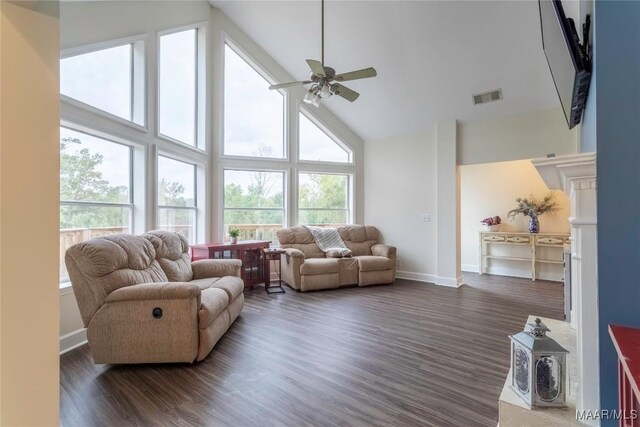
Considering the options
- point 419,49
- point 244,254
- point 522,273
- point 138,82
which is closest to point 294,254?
point 244,254

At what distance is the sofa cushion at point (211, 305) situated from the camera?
2.40 m

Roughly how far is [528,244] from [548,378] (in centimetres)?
522

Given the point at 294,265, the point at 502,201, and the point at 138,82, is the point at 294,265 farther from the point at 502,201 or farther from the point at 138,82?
the point at 502,201

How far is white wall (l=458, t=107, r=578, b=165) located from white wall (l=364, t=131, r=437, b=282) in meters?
0.59

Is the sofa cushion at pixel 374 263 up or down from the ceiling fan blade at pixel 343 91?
down

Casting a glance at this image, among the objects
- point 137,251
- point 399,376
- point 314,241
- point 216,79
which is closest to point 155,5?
point 216,79

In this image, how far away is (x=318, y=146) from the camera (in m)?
6.07

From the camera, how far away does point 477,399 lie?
1923 mm

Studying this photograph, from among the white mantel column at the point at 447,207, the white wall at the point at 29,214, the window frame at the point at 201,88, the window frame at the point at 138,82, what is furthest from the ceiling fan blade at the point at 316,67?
the white mantel column at the point at 447,207

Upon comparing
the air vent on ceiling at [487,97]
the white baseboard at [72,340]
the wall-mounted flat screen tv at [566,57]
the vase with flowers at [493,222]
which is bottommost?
the white baseboard at [72,340]

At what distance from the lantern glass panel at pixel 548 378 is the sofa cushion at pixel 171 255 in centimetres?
310

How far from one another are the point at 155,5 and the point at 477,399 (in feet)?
17.9

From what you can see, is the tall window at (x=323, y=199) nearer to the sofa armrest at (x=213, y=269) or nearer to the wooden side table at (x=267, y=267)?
the wooden side table at (x=267, y=267)

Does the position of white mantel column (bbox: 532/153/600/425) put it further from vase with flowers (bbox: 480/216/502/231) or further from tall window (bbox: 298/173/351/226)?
vase with flowers (bbox: 480/216/502/231)
